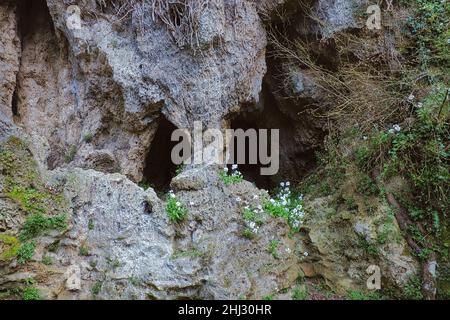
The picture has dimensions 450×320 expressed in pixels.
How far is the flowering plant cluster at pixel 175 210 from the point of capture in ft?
17.1

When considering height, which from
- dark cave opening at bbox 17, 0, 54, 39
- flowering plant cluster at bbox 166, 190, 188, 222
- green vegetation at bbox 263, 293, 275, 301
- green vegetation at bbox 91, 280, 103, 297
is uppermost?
dark cave opening at bbox 17, 0, 54, 39

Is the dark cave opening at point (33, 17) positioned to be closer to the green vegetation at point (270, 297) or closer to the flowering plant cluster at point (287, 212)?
the flowering plant cluster at point (287, 212)

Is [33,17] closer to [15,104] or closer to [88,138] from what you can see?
[15,104]

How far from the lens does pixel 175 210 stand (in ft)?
17.2

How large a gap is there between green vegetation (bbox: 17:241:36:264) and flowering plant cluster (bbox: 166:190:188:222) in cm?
164

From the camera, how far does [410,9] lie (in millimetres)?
6430

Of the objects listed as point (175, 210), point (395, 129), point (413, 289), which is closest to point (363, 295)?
point (413, 289)

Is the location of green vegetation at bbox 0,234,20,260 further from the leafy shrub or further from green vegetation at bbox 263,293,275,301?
the leafy shrub

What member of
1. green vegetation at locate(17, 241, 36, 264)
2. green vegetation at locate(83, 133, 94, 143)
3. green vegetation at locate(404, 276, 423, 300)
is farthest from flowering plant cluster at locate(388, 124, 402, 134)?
green vegetation at locate(17, 241, 36, 264)

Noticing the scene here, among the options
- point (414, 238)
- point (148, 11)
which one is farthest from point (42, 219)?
point (414, 238)

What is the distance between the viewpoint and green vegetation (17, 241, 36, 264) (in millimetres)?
4684

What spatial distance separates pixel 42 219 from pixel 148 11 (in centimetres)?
339

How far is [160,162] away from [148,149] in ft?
3.44

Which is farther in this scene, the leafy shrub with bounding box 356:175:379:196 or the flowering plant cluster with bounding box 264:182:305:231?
the flowering plant cluster with bounding box 264:182:305:231
